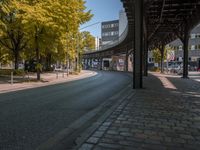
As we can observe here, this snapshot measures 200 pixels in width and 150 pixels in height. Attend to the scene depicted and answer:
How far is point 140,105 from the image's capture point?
38.7 feet

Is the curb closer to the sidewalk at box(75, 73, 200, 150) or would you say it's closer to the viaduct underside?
the sidewalk at box(75, 73, 200, 150)

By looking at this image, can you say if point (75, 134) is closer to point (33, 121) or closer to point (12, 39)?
point (33, 121)

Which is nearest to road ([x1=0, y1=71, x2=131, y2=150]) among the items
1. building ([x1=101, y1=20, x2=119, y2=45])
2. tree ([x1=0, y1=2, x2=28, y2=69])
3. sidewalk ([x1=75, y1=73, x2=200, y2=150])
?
sidewalk ([x1=75, y1=73, x2=200, y2=150])

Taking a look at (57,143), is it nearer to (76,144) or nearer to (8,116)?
(76,144)

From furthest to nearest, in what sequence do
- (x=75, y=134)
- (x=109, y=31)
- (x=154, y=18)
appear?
(x=109, y=31)
(x=154, y=18)
(x=75, y=134)

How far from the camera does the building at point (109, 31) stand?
162 meters

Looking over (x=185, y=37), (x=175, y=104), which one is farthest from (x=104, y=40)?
(x=175, y=104)

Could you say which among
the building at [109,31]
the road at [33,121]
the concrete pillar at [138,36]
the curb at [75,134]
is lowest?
the curb at [75,134]

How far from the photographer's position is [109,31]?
164625mm

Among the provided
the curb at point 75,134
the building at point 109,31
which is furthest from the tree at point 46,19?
the building at point 109,31

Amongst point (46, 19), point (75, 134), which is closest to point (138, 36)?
point (46, 19)

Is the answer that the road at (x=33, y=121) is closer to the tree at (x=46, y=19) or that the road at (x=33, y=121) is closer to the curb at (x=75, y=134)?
the curb at (x=75, y=134)

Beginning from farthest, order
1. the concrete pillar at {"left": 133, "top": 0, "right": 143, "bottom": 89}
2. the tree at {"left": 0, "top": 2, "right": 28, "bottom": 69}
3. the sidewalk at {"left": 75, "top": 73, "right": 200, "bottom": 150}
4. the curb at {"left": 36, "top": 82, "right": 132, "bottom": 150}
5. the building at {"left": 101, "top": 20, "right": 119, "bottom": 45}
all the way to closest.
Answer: the building at {"left": 101, "top": 20, "right": 119, "bottom": 45} < the tree at {"left": 0, "top": 2, "right": 28, "bottom": 69} < the concrete pillar at {"left": 133, "top": 0, "right": 143, "bottom": 89} < the curb at {"left": 36, "top": 82, "right": 132, "bottom": 150} < the sidewalk at {"left": 75, "top": 73, "right": 200, "bottom": 150}

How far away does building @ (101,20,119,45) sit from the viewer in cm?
16150
